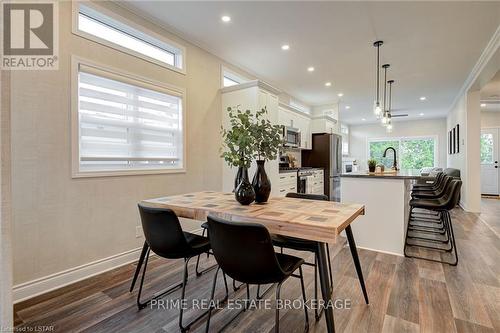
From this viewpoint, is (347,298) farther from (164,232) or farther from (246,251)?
(164,232)

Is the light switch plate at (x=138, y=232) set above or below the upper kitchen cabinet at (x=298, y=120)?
below

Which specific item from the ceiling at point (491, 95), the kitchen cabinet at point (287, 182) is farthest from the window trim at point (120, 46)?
the ceiling at point (491, 95)

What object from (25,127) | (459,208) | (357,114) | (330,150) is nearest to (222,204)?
(25,127)

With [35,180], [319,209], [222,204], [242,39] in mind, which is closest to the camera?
[319,209]

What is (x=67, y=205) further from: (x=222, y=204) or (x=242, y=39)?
(x=242, y=39)

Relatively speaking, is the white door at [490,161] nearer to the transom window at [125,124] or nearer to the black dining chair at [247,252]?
the transom window at [125,124]

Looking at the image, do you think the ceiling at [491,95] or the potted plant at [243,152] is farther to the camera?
the ceiling at [491,95]

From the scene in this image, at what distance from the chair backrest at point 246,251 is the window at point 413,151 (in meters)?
9.31

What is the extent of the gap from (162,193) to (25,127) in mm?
1488

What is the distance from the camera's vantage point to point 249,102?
379cm

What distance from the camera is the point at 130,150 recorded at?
9.30 ft

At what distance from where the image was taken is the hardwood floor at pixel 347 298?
1713 millimetres

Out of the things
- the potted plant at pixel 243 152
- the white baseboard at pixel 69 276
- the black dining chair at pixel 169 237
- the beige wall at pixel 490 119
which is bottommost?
the white baseboard at pixel 69 276

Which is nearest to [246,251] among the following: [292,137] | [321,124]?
[292,137]
